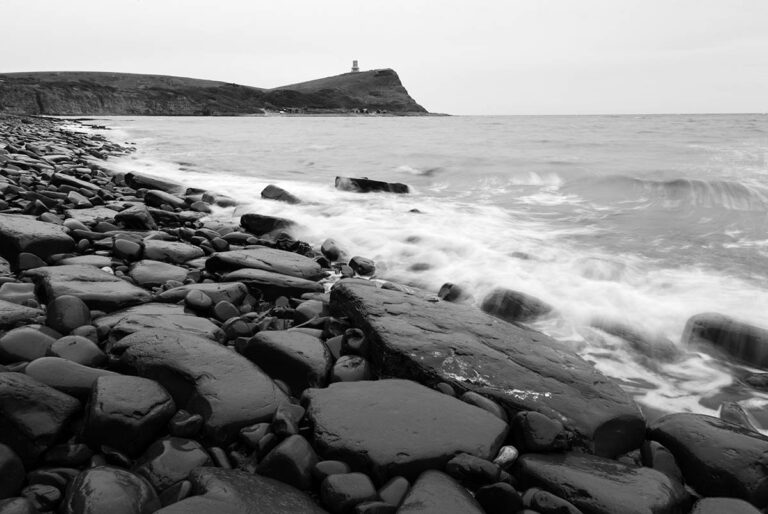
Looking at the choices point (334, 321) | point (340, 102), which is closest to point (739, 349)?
point (334, 321)

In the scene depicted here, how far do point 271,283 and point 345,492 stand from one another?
6.75 ft

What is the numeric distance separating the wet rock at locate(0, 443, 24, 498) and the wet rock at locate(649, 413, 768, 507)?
7.70 feet

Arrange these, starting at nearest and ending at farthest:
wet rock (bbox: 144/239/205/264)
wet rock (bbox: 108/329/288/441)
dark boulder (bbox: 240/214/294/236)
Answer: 1. wet rock (bbox: 108/329/288/441)
2. wet rock (bbox: 144/239/205/264)
3. dark boulder (bbox: 240/214/294/236)

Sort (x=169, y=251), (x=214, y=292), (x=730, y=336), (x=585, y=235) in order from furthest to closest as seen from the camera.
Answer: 1. (x=585, y=235)
2. (x=169, y=251)
3. (x=730, y=336)
4. (x=214, y=292)

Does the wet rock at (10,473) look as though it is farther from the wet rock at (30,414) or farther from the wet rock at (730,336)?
the wet rock at (730,336)

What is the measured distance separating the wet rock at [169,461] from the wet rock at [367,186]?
734cm

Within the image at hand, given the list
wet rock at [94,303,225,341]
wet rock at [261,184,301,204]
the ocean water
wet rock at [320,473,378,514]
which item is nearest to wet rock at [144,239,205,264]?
wet rock at [94,303,225,341]

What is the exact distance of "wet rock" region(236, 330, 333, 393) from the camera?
2221 millimetres

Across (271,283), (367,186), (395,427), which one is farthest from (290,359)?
(367,186)

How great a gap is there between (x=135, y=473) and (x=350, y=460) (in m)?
Result: 0.67

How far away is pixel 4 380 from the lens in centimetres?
162

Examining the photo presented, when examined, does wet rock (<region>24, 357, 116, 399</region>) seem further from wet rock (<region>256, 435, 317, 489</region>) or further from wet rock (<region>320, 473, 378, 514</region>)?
wet rock (<region>320, 473, 378, 514</region>)

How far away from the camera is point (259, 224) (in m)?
5.44

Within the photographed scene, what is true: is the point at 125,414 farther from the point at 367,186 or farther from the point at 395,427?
the point at 367,186
